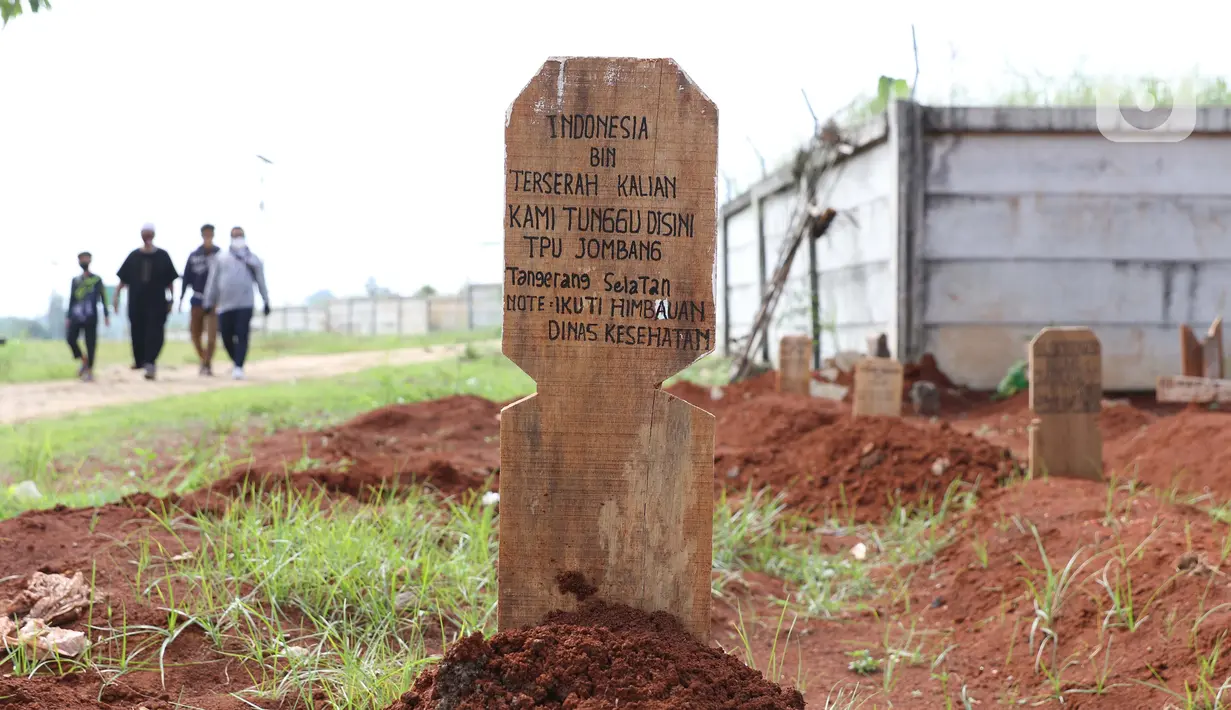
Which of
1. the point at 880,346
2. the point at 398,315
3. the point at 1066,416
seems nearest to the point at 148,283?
the point at 880,346

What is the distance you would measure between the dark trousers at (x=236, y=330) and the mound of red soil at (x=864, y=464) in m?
7.58

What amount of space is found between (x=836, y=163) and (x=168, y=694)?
846 centimetres

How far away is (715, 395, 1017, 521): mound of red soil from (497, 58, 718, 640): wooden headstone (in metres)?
2.72

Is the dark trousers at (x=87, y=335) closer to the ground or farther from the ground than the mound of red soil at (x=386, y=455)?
farther from the ground

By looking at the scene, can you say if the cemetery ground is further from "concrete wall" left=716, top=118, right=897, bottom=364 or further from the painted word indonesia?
"concrete wall" left=716, top=118, right=897, bottom=364

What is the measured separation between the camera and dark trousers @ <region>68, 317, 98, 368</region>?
39.9ft

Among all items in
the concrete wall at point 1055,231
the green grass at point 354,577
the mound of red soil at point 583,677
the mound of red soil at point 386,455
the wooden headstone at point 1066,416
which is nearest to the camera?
the mound of red soil at point 583,677

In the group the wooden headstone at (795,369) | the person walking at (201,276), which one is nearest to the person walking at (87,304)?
the person walking at (201,276)

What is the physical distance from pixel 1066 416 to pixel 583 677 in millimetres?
3503

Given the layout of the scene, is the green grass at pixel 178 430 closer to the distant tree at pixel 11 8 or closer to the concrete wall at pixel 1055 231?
the distant tree at pixel 11 8

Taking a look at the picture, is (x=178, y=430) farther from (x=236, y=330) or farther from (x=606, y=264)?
(x=606, y=264)

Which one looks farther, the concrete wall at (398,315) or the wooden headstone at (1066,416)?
the concrete wall at (398,315)

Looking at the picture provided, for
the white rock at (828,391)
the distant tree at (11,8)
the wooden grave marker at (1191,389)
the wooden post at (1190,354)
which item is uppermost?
the distant tree at (11,8)

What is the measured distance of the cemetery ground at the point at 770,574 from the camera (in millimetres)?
2480
